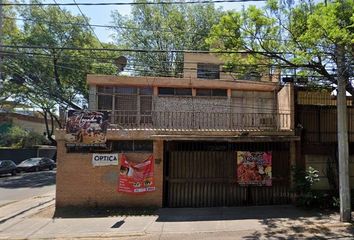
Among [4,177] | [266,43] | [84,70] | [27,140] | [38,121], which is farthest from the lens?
[38,121]

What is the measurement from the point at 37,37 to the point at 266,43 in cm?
A: 2283

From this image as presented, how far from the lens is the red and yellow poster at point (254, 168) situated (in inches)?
672

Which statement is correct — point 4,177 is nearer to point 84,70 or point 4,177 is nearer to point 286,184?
point 84,70

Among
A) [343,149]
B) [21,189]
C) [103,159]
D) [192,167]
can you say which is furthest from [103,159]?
[21,189]

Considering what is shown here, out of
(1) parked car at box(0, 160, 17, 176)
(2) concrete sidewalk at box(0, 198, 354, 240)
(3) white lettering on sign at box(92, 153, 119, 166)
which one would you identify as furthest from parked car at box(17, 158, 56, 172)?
(3) white lettering on sign at box(92, 153, 119, 166)

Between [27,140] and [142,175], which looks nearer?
[142,175]

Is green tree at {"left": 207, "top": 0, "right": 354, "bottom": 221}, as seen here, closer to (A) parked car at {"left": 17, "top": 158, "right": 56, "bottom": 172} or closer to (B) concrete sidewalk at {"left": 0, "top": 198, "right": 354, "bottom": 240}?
(B) concrete sidewalk at {"left": 0, "top": 198, "right": 354, "bottom": 240}

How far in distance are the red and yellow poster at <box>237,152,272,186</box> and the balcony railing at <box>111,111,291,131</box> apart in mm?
2928

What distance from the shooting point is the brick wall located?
54.6 ft

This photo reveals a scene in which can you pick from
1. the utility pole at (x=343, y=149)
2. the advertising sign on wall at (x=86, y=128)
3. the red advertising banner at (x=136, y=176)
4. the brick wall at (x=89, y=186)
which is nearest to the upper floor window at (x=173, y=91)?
the advertising sign on wall at (x=86, y=128)

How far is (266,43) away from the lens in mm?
14812

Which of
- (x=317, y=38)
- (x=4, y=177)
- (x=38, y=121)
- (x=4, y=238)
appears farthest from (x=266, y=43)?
(x=38, y=121)

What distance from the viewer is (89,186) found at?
16.7 meters

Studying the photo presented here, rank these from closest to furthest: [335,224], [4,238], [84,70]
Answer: [4,238], [335,224], [84,70]
